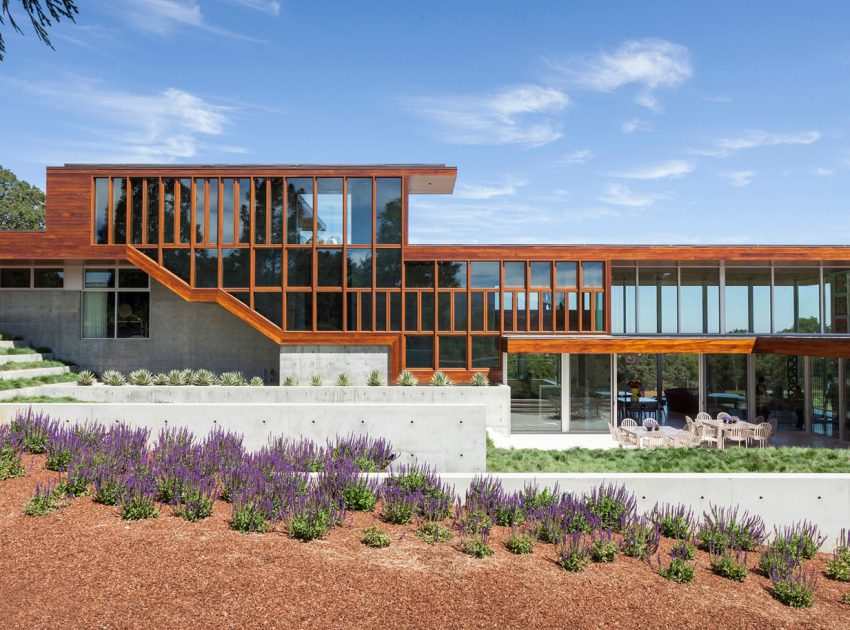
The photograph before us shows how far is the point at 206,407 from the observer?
11602mm

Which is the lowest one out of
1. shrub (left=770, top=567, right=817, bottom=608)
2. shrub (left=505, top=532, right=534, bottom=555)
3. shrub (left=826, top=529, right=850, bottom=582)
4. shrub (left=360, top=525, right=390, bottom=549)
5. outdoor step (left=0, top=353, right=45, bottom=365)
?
shrub (left=826, top=529, right=850, bottom=582)

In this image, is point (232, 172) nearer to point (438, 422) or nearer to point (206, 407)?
point (206, 407)

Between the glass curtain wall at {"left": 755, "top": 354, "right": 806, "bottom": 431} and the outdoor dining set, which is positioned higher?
the glass curtain wall at {"left": 755, "top": 354, "right": 806, "bottom": 431}

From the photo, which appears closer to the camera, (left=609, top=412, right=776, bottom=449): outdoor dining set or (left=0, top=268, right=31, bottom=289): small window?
(left=609, top=412, right=776, bottom=449): outdoor dining set

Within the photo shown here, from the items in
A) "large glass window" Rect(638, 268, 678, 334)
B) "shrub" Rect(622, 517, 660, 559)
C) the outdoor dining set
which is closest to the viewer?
"shrub" Rect(622, 517, 660, 559)

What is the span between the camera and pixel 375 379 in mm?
19469

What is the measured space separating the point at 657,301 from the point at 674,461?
37.9 ft

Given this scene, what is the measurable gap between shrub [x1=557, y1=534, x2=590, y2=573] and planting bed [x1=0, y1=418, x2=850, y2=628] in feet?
0.31

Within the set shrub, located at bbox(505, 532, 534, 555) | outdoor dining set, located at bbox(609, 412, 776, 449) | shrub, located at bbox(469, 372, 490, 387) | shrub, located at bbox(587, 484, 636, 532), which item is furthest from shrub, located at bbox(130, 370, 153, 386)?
shrub, located at bbox(505, 532, 534, 555)

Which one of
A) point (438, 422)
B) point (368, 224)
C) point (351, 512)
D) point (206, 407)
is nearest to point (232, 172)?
point (368, 224)

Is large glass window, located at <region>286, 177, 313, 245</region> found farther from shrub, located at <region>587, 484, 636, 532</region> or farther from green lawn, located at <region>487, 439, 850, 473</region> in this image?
shrub, located at <region>587, 484, 636, 532</region>

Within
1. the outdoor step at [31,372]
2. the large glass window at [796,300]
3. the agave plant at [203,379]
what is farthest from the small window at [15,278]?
the large glass window at [796,300]

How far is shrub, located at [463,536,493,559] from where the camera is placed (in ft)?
21.1

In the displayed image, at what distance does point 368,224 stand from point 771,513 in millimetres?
15121
